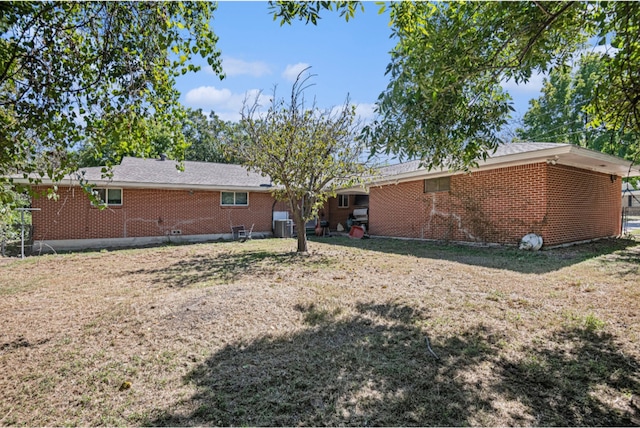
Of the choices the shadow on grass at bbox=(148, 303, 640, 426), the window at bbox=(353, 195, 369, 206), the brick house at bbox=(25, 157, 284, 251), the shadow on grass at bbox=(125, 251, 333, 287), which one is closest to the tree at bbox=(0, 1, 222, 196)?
the shadow on grass at bbox=(148, 303, 640, 426)

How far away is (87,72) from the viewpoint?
3502mm

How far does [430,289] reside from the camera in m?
5.65

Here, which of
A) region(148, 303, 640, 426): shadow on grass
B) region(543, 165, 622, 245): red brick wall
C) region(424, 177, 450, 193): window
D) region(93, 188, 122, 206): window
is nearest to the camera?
region(148, 303, 640, 426): shadow on grass

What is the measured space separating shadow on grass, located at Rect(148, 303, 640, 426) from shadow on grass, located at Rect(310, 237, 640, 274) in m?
4.21

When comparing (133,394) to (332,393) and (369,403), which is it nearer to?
(332,393)

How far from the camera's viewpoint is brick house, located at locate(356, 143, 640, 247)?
31.1ft

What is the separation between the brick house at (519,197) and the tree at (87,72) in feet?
28.7

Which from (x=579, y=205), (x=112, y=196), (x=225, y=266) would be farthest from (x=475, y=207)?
(x=112, y=196)

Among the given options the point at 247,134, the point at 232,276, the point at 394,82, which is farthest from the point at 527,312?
the point at 247,134

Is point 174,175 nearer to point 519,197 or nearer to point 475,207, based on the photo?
point 475,207

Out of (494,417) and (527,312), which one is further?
(527,312)

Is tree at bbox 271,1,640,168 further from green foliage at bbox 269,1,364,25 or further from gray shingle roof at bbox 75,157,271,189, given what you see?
gray shingle roof at bbox 75,157,271,189

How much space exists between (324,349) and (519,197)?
9167 millimetres

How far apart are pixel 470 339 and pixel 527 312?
1409 millimetres
